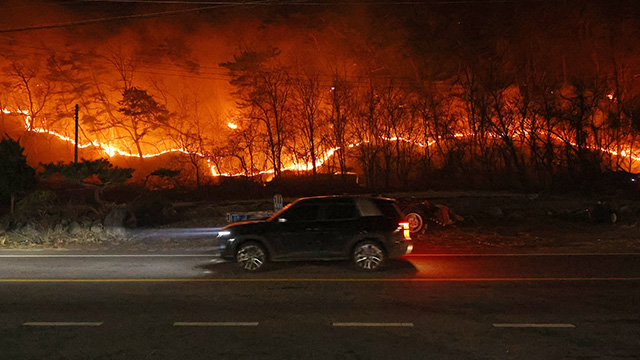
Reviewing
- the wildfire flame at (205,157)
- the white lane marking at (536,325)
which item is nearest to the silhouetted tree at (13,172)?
the wildfire flame at (205,157)

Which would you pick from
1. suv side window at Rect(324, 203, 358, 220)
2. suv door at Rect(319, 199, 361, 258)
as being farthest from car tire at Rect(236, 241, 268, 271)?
suv side window at Rect(324, 203, 358, 220)

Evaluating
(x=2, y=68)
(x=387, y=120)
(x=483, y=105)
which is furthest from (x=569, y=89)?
(x=2, y=68)

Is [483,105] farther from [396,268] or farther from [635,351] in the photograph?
[635,351]

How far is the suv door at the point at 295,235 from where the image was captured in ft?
38.3

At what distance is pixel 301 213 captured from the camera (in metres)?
11.9

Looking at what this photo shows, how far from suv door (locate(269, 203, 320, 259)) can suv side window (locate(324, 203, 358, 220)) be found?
0.25 metres

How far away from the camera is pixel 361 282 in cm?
1059

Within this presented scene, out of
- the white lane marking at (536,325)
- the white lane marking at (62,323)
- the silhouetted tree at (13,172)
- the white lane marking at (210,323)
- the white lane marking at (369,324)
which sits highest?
the silhouetted tree at (13,172)

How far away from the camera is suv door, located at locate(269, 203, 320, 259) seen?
11688 mm

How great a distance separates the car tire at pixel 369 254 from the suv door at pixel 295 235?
90 centimetres

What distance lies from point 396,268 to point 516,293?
3087mm

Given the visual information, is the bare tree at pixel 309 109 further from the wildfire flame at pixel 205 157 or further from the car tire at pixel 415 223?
the car tire at pixel 415 223

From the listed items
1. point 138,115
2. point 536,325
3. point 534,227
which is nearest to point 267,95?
point 138,115

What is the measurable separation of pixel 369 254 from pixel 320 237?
1142 mm
